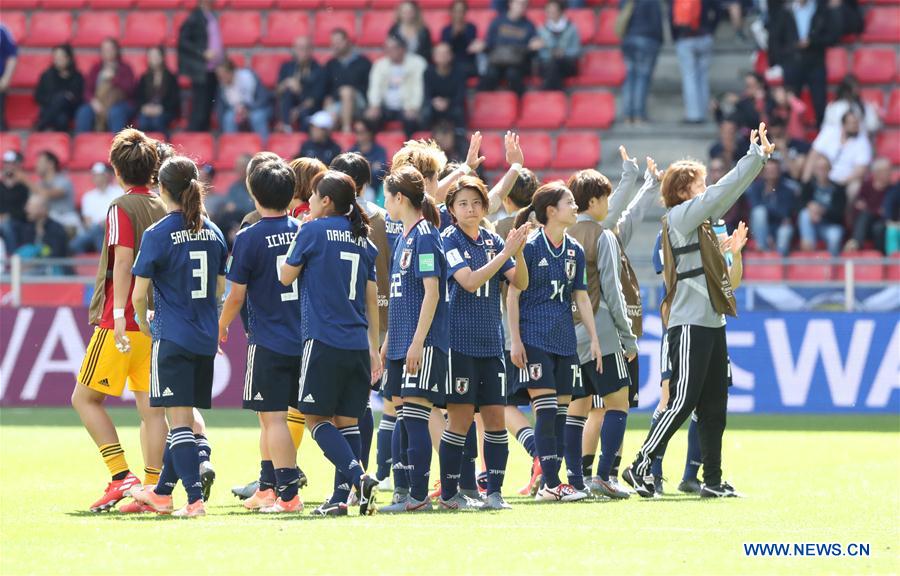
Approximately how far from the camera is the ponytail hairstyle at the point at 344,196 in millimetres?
8875

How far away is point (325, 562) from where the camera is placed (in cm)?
705

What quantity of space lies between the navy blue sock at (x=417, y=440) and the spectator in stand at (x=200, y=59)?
594 inches

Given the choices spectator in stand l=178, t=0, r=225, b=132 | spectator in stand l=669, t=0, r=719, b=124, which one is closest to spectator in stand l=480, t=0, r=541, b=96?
spectator in stand l=669, t=0, r=719, b=124

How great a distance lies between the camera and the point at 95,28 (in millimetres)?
25516

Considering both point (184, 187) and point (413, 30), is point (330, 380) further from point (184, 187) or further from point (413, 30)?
point (413, 30)

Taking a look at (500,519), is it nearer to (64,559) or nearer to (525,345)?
(525,345)

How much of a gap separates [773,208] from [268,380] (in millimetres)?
11506

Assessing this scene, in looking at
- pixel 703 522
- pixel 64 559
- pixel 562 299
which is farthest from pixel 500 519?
pixel 64 559

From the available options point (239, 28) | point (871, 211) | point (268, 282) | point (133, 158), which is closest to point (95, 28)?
point (239, 28)

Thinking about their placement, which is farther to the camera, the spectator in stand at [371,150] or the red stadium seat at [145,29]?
the red stadium seat at [145,29]

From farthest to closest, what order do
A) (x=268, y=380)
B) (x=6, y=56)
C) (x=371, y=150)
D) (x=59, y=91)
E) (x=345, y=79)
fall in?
(x=6, y=56), (x=59, y=91), (x=345, y=79), (x=371, y=150), (x=268, y=380)

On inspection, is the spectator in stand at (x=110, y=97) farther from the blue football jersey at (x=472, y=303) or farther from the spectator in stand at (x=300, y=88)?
the blue football jersey at (x=472, y=303)

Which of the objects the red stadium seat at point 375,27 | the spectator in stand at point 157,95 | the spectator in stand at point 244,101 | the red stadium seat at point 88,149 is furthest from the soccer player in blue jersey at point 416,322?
the red stadium seat at point 375,27

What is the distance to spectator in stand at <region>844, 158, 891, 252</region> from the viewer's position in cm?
1861
